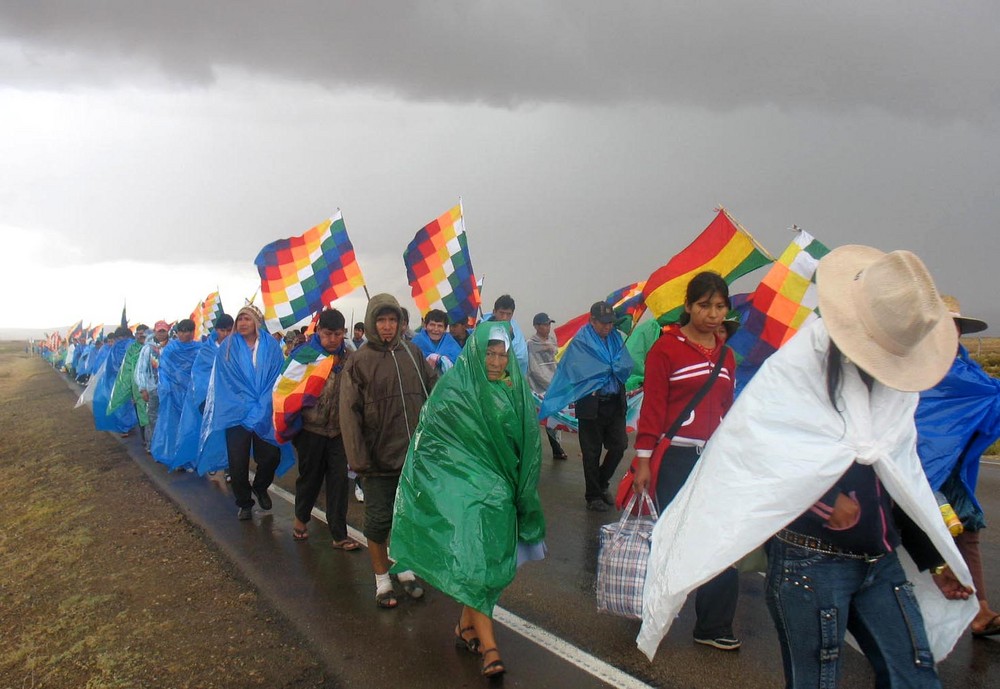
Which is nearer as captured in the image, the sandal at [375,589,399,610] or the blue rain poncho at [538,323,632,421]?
the sandal at [375,589,399,610]

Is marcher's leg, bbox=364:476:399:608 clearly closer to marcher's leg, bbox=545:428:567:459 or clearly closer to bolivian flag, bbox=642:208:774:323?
bolivian flag, bbox=642:208:774:323

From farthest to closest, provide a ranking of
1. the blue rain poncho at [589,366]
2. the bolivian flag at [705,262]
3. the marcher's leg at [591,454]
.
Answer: the blue rain poncho at [589,366], the marcher's leg at [591,454], the bolivian flag at [705,262]

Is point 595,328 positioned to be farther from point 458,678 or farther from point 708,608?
point 458,678

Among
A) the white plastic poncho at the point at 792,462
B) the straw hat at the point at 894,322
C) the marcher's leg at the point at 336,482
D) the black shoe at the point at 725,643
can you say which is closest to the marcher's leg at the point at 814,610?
the white plastic poncho at the point at 792,462

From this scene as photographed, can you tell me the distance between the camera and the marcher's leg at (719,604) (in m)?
3.52

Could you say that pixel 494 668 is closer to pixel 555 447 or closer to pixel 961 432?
pixel 961 432

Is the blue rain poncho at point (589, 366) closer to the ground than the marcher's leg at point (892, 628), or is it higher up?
higher up

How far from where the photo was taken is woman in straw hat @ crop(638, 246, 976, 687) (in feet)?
6.48

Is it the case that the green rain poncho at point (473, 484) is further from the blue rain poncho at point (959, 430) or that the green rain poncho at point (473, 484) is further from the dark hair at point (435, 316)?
the dark hair at point (435, 316)

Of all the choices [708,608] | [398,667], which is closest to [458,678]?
[398,667]

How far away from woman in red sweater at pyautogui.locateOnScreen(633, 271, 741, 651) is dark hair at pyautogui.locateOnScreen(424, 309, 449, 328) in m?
4.82

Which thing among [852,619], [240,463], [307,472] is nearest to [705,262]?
[852,619]

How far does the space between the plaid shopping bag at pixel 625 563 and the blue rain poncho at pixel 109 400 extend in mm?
11432

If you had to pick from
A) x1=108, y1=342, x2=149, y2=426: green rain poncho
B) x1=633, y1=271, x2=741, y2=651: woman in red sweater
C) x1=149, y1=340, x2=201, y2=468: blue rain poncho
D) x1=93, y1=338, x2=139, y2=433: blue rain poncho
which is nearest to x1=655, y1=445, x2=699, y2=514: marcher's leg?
x1=633, y1=271, x2=741, y2=651: woman in red sweater
